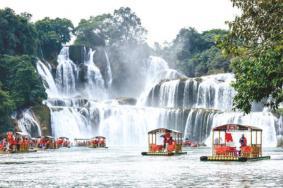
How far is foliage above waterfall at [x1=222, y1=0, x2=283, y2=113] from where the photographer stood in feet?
85.8

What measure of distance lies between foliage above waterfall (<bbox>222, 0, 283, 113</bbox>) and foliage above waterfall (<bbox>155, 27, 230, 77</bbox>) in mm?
101198

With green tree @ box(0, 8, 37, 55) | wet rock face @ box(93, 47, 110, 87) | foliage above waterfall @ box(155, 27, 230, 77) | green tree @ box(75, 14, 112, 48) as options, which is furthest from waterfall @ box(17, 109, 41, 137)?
green tree @ box(75, 14, 112, 48)

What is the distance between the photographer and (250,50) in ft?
91.9

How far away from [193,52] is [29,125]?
218 feet

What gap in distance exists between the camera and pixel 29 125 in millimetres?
93812

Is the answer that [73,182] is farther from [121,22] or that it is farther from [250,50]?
[121,22]

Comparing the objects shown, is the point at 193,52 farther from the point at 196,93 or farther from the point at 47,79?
the point at 47,79

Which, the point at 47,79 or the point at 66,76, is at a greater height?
the point at 66,76

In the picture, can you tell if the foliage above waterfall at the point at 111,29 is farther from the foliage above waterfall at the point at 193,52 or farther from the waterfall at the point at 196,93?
the waterfall at the point at 196,93

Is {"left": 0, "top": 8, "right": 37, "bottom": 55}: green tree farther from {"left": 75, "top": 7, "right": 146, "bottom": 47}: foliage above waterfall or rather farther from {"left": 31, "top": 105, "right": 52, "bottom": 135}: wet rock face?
{"left": 75, "top": 7, "right": 146, "bottom": 47}: foliage above waterfall

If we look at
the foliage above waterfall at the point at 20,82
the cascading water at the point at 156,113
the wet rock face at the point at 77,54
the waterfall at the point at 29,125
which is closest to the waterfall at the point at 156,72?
the wet rock face at the point at 77,54

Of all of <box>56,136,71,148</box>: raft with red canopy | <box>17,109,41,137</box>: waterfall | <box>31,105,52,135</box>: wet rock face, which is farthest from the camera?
<box>31,105,52,135</box>: wet rock face

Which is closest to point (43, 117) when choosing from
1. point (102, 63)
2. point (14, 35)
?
point (14, 35)

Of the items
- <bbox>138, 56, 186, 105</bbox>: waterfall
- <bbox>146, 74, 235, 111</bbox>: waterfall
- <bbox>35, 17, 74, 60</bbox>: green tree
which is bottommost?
<bbox>146, 74, 235, 111</bbox>: waterfall
